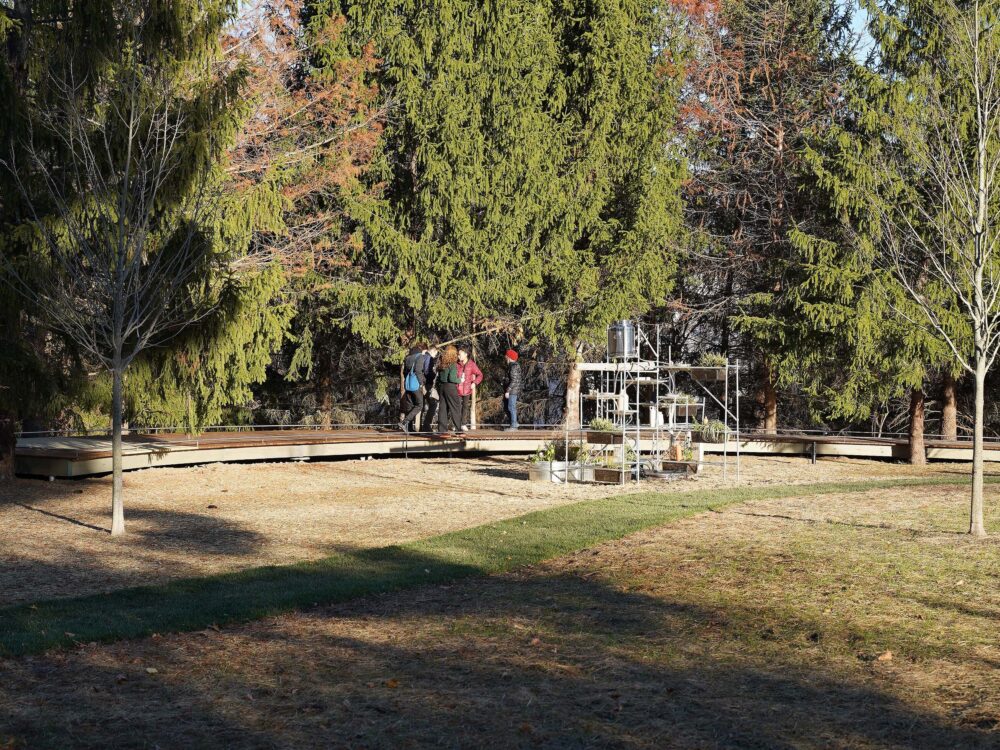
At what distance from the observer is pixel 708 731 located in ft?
19.9

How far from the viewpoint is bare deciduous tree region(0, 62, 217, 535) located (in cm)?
1262

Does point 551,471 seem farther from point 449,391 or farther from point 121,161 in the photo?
point 121,161

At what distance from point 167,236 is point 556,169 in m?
14.6

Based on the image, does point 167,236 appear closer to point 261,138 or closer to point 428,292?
point 261,138

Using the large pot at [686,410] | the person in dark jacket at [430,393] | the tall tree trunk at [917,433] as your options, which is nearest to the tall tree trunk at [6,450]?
the person in dark jacket at [430,393]

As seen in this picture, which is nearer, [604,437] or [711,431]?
[604,437]

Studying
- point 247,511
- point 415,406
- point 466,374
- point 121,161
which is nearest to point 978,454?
point 247,511

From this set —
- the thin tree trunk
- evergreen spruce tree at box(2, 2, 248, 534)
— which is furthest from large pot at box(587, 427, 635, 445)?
the thin tree trunk

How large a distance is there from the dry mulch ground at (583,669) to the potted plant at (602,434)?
778cm

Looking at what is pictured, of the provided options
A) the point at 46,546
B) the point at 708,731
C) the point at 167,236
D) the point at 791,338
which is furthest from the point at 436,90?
the point at 708,731

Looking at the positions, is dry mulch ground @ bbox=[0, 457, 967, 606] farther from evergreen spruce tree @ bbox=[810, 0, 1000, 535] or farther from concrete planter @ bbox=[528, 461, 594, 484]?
evergreen spruce tree @ bbox=[810, 0, 1000, 535]

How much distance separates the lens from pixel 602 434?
18891 millimetres

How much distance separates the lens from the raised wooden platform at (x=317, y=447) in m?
17.9

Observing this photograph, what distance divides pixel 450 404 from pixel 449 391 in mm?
304
